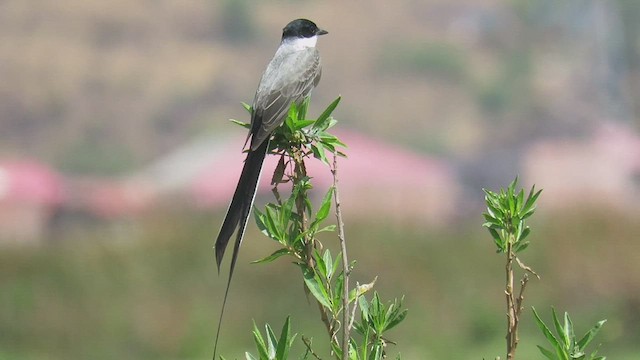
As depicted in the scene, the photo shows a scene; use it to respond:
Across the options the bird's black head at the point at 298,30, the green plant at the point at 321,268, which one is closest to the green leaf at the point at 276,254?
the green plant at the point at 321,268

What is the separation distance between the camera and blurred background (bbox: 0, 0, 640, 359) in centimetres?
541

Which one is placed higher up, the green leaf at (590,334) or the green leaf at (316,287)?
the green leaf at (316,287)

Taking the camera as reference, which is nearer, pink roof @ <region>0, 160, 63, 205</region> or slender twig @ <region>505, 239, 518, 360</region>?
slender twig @ <region>505, 239, 518, 360</region>

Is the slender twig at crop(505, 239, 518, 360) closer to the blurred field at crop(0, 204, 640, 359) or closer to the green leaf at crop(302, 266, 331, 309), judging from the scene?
the green leaf at crop(302, 266, 331, 309)

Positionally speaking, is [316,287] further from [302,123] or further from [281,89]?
[281,89]

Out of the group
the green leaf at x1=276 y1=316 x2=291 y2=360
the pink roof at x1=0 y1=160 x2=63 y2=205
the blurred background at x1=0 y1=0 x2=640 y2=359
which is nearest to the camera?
the green leaf at x1=276 y1=316 x2=291 y2=360

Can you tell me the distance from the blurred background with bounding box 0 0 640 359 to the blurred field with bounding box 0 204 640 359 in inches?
0.6

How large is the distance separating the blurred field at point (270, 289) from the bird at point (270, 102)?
252 cm

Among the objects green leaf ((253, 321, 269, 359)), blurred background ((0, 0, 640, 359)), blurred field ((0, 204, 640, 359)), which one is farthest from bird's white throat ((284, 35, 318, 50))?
blurred background ((0, 0, 640, 359))

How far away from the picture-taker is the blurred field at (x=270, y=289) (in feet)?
16.7

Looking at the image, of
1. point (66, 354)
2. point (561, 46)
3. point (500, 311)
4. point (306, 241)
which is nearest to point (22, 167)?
point (66, 354)

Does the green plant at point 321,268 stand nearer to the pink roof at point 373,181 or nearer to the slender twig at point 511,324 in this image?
the slender twig at point 511,324

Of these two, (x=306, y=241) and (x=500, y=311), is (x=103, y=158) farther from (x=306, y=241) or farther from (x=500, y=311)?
(x=306, y=241)

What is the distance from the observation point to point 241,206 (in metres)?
1.39
